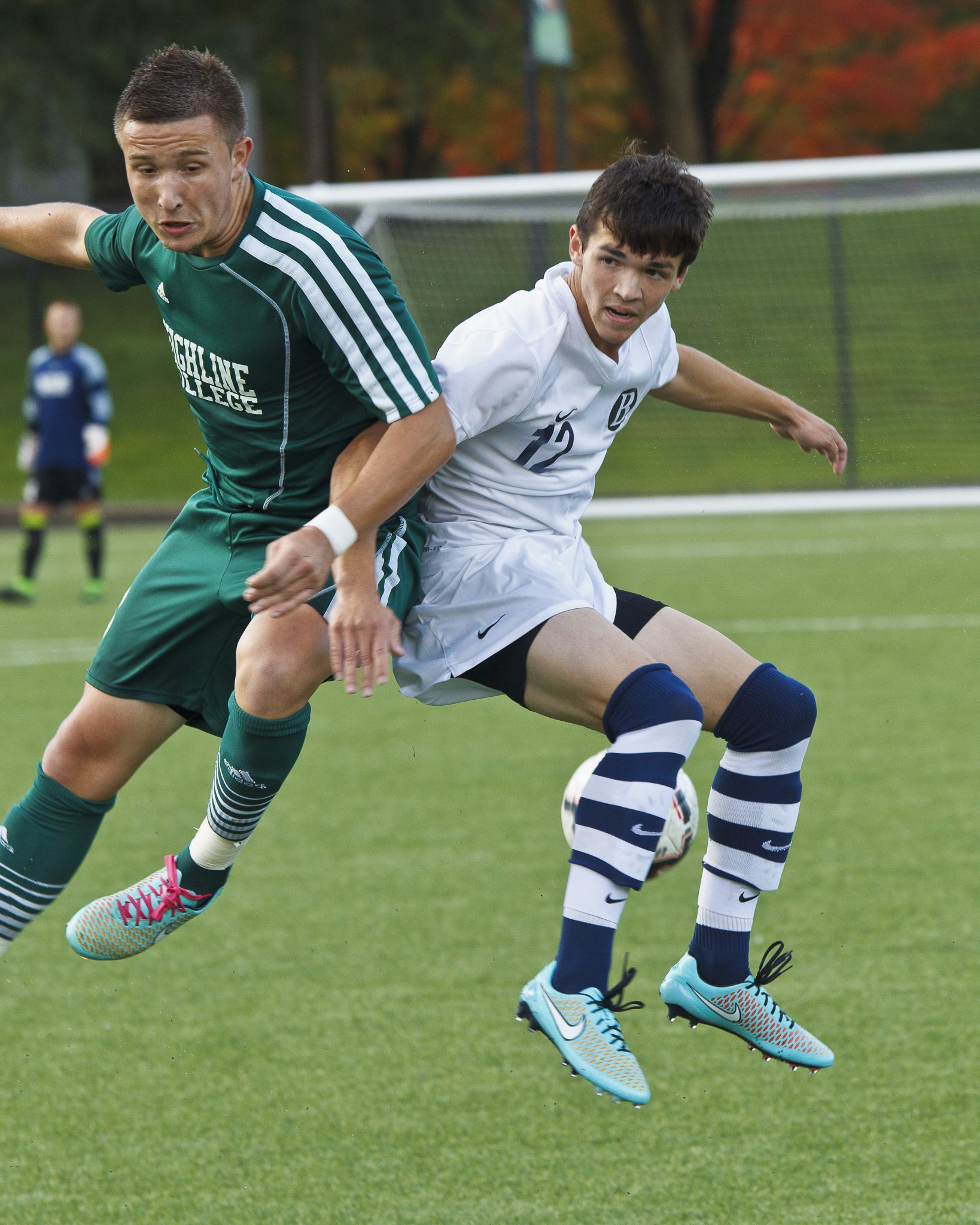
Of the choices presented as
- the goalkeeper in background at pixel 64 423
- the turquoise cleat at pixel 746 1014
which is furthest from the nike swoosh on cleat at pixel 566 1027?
the goalkeeper in background at pixel 64 423

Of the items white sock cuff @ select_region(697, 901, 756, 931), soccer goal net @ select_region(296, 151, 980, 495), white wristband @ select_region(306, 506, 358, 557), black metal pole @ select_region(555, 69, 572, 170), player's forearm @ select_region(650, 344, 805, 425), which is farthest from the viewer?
black metal pole @ select_region(555, 69, 572, 170)

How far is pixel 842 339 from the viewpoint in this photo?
14.4 metres

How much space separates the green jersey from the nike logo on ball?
45cm

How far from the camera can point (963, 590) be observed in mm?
11961

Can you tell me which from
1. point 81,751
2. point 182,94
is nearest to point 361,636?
point 81,751

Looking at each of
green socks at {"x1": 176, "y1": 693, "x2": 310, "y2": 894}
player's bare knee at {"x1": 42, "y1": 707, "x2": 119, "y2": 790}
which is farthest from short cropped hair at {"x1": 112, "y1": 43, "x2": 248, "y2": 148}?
player's bare knee at {"x1": 42, "y1": 707, "x2": 119, "y2": 790}

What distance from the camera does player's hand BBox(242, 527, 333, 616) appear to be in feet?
9.49

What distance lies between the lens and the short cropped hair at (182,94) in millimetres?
3066

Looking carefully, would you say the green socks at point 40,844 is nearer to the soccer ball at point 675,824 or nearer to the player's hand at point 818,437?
the soccer ball at point 675,824

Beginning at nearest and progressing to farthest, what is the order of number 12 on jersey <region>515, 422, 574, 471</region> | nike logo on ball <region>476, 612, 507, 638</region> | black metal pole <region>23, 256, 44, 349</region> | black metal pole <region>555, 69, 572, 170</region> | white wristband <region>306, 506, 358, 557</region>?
white wristband <region>306, 506, 358, 557</region>, nike logo on ball <region>476, 612, 507, 638</region>, number 12 on jersey <region>515, 422, 574, 471</region>, black metal pole <region>555, 69, 572, 170</region>, black metal pole <region>23, 256, 44, 349</region>

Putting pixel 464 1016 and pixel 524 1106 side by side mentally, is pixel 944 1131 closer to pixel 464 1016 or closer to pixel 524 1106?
pixel 524 1106

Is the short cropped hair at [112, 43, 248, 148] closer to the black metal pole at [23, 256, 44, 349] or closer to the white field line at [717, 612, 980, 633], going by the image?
the white field line at [717, 612, 980, 633]

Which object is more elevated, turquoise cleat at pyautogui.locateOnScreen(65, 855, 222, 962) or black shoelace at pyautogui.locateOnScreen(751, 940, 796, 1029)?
turquoise cleat at pyautogui.locateOnScreen(65, 855, 222, 962)

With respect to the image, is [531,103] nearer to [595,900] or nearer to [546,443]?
[546,443]
